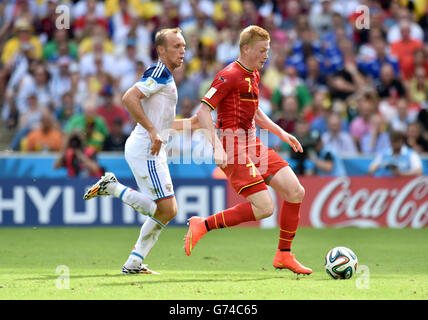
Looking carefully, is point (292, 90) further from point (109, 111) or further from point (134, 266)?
point (134, 266)

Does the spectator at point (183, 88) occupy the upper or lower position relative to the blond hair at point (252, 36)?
lower

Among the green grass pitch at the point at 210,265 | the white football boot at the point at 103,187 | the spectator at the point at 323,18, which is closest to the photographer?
the green grass pitch at the point at 210,265

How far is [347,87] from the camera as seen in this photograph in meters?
15.1

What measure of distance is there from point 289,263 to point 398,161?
19.7 feet

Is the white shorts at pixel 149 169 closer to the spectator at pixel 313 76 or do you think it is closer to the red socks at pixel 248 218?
the red socks at pixel 248 218

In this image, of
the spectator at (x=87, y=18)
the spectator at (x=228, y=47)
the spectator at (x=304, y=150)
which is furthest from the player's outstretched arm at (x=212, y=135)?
the spectator at (x=87, y=18)

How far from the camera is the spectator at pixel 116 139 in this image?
13.6m

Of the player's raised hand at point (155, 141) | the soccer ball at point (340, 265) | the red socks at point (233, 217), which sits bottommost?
the soccer ball at point (340, 265)

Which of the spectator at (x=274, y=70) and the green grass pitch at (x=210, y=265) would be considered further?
the spectator at (x=274, y=70)

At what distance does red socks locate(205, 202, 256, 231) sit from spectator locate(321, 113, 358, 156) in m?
6.55

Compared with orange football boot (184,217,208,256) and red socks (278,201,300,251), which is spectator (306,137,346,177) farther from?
orange football boot (184,217,208,256)

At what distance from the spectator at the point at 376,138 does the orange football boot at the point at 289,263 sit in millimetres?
6808

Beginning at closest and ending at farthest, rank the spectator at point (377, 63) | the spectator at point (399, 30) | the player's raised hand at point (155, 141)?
the player's raised hand at point (155, 141), the spectator at point (377, 63), the spectator at point (399, 30)

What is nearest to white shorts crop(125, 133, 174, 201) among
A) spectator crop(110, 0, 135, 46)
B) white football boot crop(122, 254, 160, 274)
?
white football boot crop(122, 254, 160, 274)
